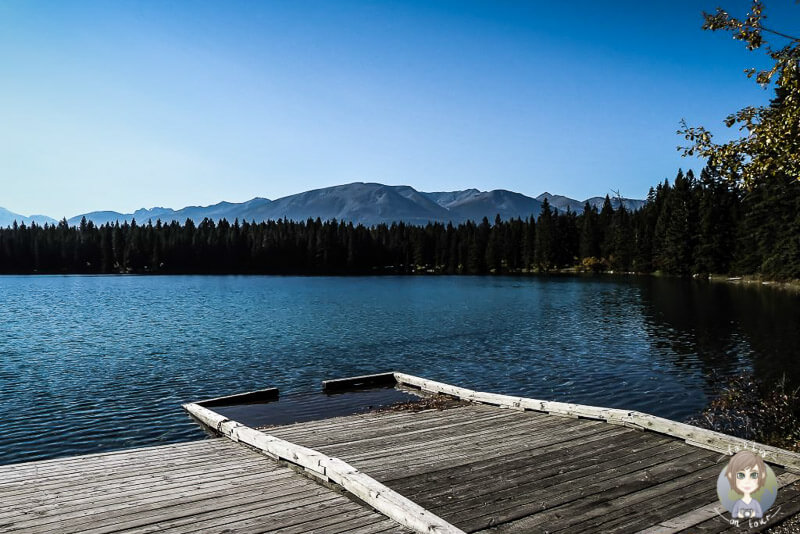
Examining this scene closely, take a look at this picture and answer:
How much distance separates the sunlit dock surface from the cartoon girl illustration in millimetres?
264

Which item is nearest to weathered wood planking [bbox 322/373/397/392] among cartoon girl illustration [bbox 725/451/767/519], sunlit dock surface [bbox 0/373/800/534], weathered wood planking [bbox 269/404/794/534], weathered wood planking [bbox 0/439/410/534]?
weathered wood planking [bbox 269/404/794/534]

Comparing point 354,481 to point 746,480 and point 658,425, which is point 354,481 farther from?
point 658,425

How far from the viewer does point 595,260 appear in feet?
477

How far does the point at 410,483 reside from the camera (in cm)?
878

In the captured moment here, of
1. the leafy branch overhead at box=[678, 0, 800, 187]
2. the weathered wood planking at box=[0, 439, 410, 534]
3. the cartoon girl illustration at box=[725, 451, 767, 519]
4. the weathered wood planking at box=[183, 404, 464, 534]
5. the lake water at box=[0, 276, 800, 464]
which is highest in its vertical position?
the leafy branch overhead at box=[678, 0, 800, 187]

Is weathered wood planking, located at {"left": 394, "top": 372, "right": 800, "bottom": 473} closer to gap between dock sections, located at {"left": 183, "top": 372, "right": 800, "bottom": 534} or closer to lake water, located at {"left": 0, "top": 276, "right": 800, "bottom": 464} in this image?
gap between dock sections, located at {"left": 183, "top": 372, "right": 800, "bottom": 534}

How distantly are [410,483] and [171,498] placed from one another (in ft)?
12.0

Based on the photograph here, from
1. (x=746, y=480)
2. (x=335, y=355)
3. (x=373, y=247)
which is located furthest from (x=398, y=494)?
(x=373, y=247)

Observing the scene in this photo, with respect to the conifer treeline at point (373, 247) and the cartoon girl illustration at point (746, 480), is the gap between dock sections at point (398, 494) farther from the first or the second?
the conifer treeline at point (373, 247)

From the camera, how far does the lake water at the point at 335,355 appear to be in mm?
18969

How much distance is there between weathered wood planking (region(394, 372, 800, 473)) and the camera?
353 inches

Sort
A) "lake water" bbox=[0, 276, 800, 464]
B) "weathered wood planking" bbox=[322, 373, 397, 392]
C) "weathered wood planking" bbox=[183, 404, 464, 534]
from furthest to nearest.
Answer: "weathered wood planking" bbox=[322, 373, 397, 392] → "lake water" bbox=[0, 276, 800, 464] → "weathered wood planking" bbox=[183, 404, 464, 534]

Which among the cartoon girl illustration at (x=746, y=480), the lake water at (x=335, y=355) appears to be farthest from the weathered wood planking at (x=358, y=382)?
the cartoon girl illustration at (x=746, y=480)

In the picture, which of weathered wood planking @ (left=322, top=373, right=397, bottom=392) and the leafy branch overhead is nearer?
the leafy branch overhead
